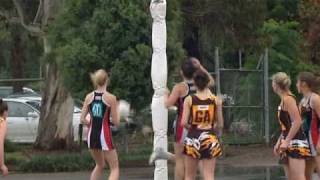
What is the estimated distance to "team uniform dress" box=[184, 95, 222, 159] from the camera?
404 inches

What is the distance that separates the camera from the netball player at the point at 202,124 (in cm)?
1027

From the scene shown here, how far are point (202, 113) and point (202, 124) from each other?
138 millimetres

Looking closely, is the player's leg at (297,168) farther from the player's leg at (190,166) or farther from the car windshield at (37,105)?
the car windshield at (37,105)

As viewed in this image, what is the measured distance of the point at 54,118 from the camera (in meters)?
20.4

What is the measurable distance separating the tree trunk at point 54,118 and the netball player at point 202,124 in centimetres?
1011

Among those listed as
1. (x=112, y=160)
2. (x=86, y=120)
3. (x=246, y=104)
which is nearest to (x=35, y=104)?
(x=246, y=104)

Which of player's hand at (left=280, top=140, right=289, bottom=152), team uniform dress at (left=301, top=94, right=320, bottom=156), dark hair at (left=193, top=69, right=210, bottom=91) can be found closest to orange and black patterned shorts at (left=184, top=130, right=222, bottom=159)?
dark hair at (left=193, top=69, right=210, bottom=91)

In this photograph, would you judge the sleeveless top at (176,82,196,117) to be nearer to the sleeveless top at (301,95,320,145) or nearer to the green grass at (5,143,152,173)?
the sleeveless top at (301,95,320,145)

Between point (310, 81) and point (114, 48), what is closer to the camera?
point (310, 81)

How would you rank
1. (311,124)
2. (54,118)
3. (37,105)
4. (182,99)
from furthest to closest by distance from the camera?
(37,105)
(54,118)
(182,99)
(311,124)

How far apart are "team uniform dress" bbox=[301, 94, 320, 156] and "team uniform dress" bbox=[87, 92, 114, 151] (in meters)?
2.74

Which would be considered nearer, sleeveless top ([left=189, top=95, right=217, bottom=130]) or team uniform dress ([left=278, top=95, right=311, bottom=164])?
sleeveless top ([left=189, top=95, right=217, bottom=130])

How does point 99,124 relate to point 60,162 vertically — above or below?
above

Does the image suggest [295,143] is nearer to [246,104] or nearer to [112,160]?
[112,160]
